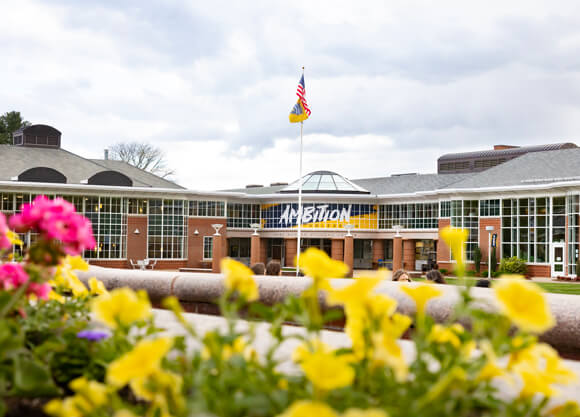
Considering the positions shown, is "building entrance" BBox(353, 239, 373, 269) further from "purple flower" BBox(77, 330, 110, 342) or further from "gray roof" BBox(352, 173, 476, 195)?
"purple flower" BBox(77, 330, 110, 342)

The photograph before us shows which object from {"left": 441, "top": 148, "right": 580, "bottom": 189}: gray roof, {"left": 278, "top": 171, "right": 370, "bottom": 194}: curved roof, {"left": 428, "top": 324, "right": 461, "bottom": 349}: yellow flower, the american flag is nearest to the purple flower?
A: {"left": 428, "top": 324, "right": 461, "bottom": 349}: yellow flower

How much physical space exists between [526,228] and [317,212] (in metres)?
18.4

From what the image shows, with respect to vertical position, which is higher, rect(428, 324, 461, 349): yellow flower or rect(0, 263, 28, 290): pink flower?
rect(0, 263, 28, 290): pink flower

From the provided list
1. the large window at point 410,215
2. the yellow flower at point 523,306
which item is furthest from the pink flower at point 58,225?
the large window at point 410,215

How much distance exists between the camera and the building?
44.1 metres

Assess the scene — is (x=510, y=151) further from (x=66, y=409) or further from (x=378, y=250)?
(x=66, y=409)

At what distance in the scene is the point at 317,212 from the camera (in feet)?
180

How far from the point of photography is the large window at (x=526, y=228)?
43.4 m

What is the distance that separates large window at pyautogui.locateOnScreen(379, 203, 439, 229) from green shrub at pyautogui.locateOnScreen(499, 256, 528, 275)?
8.54 meters

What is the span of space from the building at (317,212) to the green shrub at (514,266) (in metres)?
1.38

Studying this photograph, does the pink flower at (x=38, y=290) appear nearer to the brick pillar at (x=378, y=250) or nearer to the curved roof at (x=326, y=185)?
the curved roof at (x=326, y=185)

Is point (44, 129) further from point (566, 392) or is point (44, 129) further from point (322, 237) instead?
point (566, 392)

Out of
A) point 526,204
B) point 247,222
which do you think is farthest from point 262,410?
point 247,222

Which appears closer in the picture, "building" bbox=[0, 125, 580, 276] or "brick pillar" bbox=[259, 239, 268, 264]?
"building" bbox=[0, 125, 580, 276]
